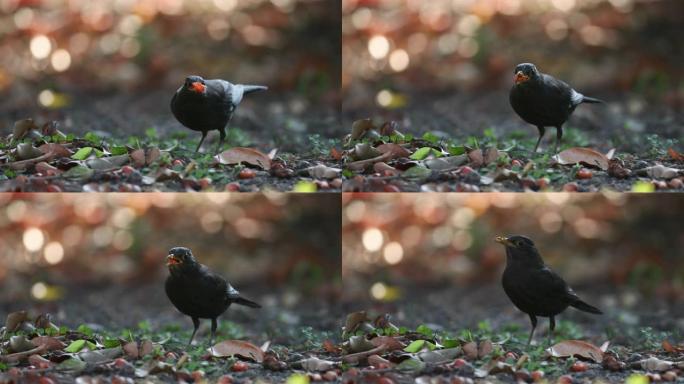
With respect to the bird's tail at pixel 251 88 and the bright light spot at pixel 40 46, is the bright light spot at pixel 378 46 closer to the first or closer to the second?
the bird's tail at pixel 251 88

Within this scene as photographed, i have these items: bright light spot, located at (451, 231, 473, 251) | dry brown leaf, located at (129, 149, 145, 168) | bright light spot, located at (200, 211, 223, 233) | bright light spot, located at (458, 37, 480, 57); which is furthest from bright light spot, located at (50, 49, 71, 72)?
bright light spot, located at (451, 231, 473, 251)

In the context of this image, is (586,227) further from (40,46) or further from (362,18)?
(40,46)

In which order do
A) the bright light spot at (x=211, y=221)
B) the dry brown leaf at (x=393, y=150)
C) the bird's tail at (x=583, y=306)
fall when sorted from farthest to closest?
1. the bright light spot at (x=211, y=221)
2. the dry brown leaf at (x=393, y=150)
3. the bird's tail at (x=583, y=306)

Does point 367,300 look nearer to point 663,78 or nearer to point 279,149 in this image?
point 279,149

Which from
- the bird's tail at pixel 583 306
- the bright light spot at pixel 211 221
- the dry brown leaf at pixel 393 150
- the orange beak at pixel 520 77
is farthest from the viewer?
the bright light spot at pixel 211 221

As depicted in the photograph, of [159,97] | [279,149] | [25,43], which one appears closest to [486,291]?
[279,149]

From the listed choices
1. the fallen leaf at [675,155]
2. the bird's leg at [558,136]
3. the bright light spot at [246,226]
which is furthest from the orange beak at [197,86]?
the fallen leaf at [675,155]
